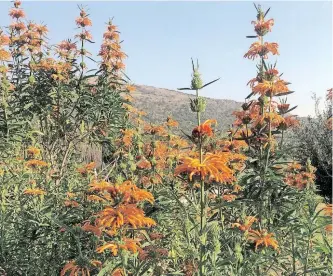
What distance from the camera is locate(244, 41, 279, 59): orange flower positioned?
3.43 metres

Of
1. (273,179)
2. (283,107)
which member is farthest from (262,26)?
(273,179)

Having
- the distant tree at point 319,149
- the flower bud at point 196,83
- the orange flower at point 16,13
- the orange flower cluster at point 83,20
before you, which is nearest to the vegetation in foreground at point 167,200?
the flower bud at point 196,83

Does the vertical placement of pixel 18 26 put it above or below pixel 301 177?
above

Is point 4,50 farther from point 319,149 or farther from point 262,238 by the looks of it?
point 319,149

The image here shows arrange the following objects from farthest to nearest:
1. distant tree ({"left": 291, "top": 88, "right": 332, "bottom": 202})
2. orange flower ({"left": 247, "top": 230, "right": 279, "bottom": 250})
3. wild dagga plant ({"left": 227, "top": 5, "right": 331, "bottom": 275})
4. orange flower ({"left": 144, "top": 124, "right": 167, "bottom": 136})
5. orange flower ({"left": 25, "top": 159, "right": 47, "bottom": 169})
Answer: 1. distant tree ({"left": 291, "top": 88, "right": 332, "bottom": 202})
2. orange flower ({"left": 144, "top": 124, "right": 167, "bottom": 136})
3. orange flower ({"left": 25, "top": 159, "right": 47, "bottom": 169})
4. wild dagga plant ({"left": 227, "top": 5, "right": 331, "bottom": 275})
5. orange flower ({"left": 247, "top": 230, "right": 279, "bottom": 250})

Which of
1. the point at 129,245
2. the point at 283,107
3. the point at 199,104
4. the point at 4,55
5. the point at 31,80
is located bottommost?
the point at 129,245

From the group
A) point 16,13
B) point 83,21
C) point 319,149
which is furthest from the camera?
point 319,149

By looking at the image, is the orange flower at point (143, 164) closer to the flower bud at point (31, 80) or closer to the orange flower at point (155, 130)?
the orange flower at point (155, 130)

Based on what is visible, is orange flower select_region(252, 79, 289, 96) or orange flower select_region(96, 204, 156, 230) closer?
orange flower select_region(96, 204, 156, 230)

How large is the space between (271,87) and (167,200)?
1.13 metres

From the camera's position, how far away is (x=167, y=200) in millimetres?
3039

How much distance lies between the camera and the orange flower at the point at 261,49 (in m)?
3.43

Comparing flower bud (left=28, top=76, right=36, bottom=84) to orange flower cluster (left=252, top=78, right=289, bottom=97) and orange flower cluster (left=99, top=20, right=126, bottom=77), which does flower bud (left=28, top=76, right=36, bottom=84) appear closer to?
orange flower cluster (left=99, top=20, right=126, bottom=77)

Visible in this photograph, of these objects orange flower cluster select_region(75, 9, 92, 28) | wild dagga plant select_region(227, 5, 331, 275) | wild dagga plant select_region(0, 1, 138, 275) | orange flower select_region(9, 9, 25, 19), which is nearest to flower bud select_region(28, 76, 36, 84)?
wild dagga plant select_region(0, 1, 138, 275)
